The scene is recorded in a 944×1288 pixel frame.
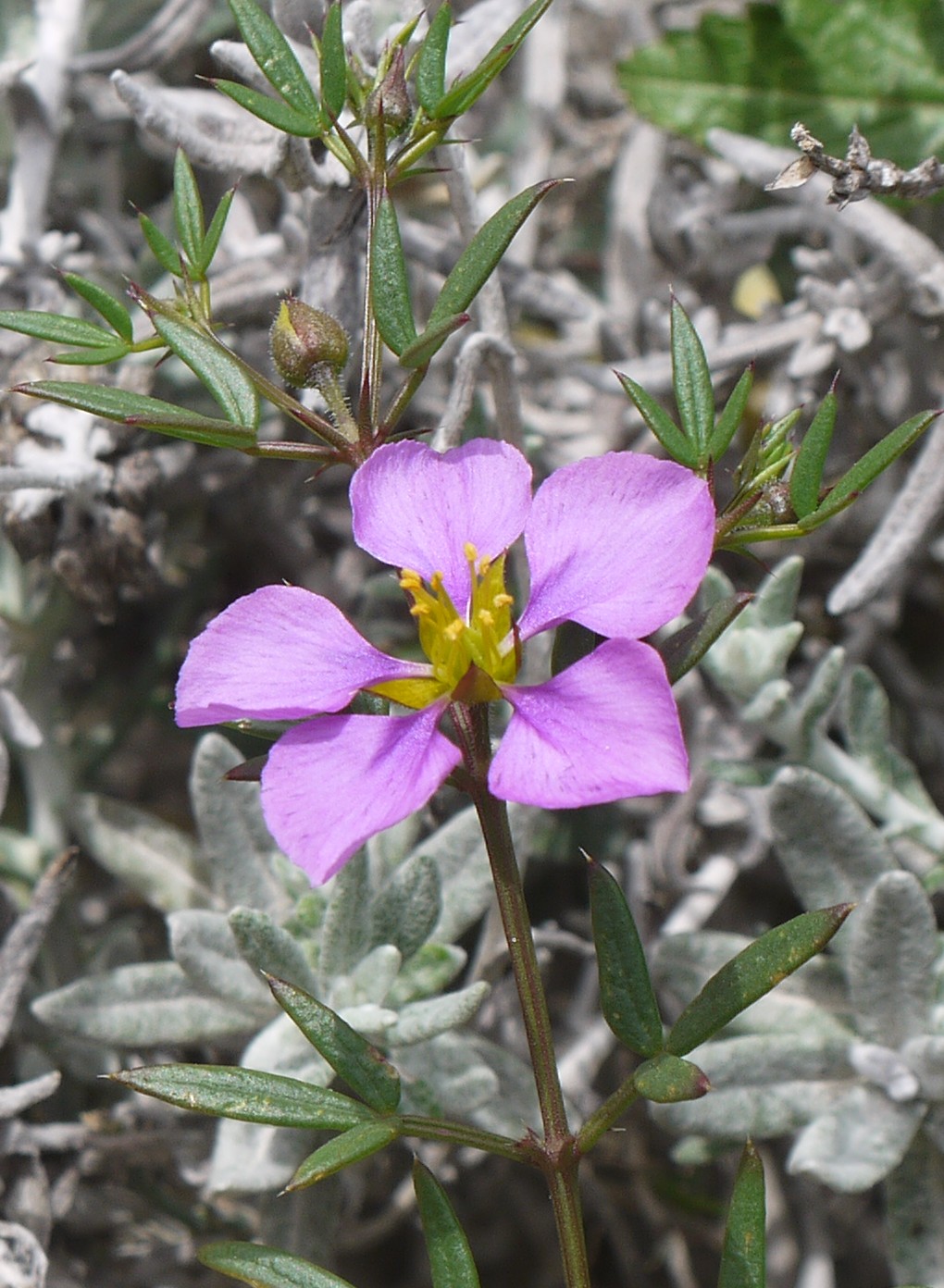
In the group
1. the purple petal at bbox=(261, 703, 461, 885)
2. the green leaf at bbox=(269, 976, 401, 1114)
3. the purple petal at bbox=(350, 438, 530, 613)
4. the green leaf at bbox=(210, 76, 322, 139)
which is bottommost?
the green leaf at bbox=(269, 976, 401, 1114)

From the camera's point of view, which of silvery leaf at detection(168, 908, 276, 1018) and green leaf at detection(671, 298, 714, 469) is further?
silvery leaf at detection(168, 908, 276, 1018)

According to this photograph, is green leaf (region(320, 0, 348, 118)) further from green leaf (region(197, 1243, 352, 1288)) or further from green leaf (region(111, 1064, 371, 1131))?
green leaf (region(197, 1243, 352, 1288))

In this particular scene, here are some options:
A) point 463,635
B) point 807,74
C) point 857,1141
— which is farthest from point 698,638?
point 807,74

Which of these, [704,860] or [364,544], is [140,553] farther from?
[704,860]

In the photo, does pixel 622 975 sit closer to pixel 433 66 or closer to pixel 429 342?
pixel 429 342

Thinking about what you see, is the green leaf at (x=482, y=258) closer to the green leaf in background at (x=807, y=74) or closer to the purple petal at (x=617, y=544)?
the purple petal at (x=617, y=544)

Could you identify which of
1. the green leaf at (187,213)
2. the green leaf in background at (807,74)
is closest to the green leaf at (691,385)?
the green leaf at (187,213)

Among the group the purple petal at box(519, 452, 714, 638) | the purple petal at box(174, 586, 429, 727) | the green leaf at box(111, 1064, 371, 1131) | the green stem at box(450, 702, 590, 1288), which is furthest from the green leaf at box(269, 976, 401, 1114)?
the purple petal at box(519, 452, 714, 638)

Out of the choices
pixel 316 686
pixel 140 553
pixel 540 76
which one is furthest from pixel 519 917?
pixel 540 76
